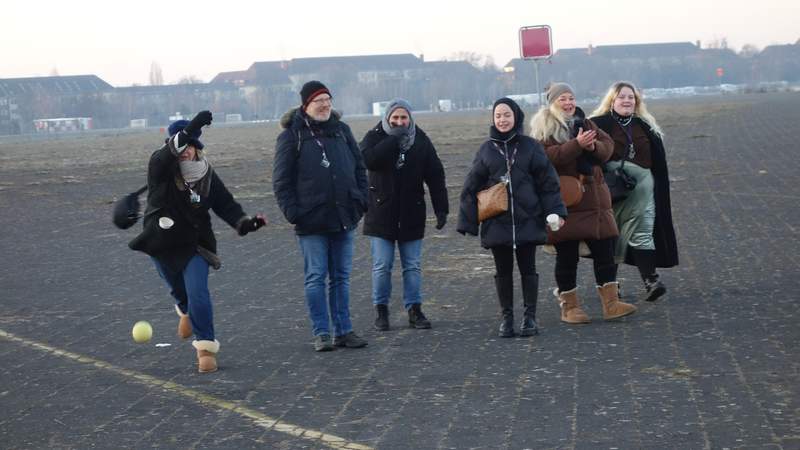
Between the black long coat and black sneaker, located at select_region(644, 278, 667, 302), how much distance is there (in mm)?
199

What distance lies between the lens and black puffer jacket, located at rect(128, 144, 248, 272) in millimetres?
7664

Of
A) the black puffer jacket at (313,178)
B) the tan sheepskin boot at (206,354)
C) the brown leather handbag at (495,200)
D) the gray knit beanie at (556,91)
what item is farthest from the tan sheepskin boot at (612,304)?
the tan sheepskin boot at (206,354)

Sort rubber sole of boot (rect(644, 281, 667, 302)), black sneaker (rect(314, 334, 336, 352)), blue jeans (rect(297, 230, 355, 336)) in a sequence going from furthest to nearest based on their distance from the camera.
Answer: rubber sole of boot (rect(644, 281, 667, 302)) → blue jeans (rect(297, 230, 355, 336)) → black sneaker (rect(314, 334, 336, 352))

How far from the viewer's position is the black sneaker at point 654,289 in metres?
9.20

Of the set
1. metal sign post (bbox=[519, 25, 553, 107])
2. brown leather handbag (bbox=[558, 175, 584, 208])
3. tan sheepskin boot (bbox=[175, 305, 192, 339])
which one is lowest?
tan sheepskin boot (bbox=[175, 305, 192, 339])

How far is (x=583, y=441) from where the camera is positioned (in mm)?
5688

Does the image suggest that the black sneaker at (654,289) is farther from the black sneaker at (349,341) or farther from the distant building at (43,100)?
the distant building at (43,100)

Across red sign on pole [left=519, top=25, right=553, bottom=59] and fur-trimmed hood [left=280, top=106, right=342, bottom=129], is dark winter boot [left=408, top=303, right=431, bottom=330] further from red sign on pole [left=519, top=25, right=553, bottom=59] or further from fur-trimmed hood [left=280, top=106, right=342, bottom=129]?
red sign on pole [left=519, top=25, right=553, bottom=59]

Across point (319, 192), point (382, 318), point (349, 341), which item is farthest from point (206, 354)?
point (382, 318)

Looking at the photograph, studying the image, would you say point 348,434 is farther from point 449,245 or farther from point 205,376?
point 449,245

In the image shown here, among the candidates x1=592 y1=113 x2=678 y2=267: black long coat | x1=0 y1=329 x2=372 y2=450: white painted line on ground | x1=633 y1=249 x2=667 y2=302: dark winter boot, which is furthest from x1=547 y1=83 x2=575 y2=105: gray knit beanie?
x1=0 y1=329 x2=372 y2=450: white painted line on ground

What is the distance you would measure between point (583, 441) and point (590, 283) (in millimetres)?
4849

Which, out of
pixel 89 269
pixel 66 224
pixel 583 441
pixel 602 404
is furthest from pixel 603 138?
pixel 66 224

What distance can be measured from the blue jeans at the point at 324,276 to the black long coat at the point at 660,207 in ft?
7.22
